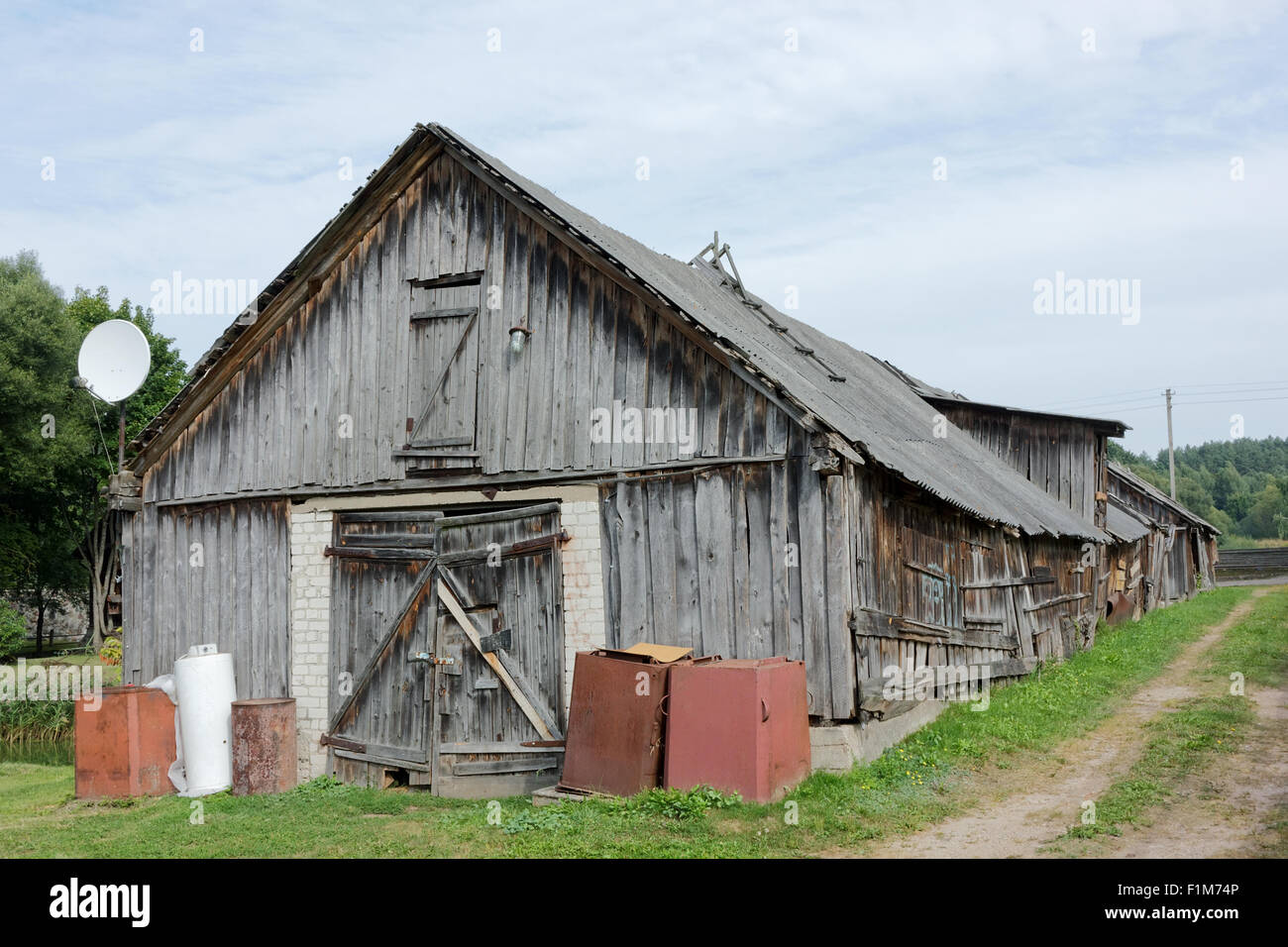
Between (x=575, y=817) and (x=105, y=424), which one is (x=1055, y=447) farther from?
(x=105, y=424)

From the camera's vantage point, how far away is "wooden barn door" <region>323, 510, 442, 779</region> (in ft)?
37.9

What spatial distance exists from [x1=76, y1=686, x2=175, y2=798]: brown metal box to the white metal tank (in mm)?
462

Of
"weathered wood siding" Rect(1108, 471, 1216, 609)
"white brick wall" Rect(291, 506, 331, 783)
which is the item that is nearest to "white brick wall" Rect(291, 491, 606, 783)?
"white brick wall" Rect(291, 506, 331, 783)

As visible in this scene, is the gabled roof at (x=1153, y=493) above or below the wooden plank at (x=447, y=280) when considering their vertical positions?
below

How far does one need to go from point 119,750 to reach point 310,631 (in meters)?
2.46

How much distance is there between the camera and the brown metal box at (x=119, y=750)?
39.1 feet

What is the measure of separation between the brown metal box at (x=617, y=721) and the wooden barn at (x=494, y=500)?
107 cm

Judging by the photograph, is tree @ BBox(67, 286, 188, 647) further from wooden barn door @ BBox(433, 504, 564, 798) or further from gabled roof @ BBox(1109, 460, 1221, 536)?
gabled roof @ BBox(1109, 460, 1221, 536)

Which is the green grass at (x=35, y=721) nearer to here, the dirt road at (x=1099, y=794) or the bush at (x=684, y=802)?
the bush at (x=684, y=802)

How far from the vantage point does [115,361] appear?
44.7ft

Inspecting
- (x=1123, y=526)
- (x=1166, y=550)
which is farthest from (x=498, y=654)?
(x=1166, y=550)

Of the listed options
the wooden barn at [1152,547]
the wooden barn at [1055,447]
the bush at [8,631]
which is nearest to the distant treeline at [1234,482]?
the wooden barn at [1152,547]

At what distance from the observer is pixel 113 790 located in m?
11.9
